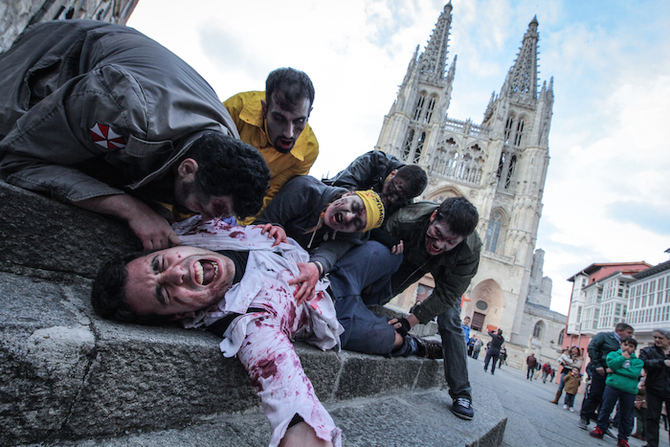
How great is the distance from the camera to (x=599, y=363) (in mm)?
5430

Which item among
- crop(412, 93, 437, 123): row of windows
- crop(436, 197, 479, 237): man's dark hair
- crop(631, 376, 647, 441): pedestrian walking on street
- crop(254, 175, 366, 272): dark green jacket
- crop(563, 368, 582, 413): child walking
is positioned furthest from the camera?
crop(412, 93, 437, 123): row of windows

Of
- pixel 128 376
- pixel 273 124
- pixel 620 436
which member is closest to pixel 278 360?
pixel 128 376

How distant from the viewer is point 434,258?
2867 millimetres

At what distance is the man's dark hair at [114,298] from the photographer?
1178mm

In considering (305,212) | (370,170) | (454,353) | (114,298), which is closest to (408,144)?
(370,170)

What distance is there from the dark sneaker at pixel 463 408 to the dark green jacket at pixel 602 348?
4181 millimetres

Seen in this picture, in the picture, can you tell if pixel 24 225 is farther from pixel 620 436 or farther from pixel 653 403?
pixel 653 403

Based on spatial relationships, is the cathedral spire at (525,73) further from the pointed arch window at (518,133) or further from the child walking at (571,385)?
the child walking at (571,385)

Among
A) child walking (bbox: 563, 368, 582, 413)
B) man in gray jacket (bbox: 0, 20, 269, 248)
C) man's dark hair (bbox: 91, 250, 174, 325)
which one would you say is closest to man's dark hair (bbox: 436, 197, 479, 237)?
man in gray jacket (bbox: 0, 20, 269, 248)

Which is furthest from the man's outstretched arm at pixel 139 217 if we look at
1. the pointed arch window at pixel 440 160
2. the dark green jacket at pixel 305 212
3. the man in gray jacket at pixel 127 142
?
the pointed arch window at pixel 440 160

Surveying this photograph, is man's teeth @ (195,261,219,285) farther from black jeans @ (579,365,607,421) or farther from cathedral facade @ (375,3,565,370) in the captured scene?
cathedral facade @ (375,3,565,370)

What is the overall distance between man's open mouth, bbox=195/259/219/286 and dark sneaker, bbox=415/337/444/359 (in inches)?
82.4

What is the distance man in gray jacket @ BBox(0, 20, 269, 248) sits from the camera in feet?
4.53

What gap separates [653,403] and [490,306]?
86.7 ft
